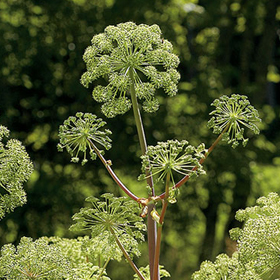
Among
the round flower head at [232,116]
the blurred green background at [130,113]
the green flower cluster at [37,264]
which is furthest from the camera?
the blurred green background at [130,113]

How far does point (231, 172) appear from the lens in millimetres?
4480

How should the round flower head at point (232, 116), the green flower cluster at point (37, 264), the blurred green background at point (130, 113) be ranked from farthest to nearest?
the blurred green background at point (130, 113) → the green flower cluster at point (37, 264) → the round flower head at point (232, 116)

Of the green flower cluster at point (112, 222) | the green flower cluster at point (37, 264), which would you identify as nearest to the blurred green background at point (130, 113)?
the green flower cluster at point (37, 264)

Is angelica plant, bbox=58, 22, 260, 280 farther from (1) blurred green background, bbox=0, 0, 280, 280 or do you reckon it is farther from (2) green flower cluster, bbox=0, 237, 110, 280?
(1) blurred green background, bbox=0, 0, 280, 280

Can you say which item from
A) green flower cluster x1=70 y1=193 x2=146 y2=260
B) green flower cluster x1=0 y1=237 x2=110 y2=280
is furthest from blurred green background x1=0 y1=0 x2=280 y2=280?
green flower cluster x1=70 y1=193 x2=146 y2=260

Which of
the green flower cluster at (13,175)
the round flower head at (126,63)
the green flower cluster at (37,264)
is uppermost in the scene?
the round flower head at (126,63)

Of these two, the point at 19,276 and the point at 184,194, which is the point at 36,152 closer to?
the point at 184,194

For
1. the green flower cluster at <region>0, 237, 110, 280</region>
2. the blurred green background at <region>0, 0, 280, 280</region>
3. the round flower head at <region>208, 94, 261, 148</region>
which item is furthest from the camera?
the blurred green background at <region>0, 0, 280, 280</region>

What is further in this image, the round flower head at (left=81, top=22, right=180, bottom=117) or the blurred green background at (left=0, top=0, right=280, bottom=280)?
the blurred green background at (left=0, top=0, right=280, bottom=280)

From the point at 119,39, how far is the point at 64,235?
12.0 ft

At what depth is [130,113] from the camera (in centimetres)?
432

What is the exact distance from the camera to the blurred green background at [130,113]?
14.1ft

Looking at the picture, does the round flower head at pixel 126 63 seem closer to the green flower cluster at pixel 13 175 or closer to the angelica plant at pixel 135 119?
the angelica plant at pixel 135 119

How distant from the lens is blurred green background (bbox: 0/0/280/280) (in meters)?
4.31
